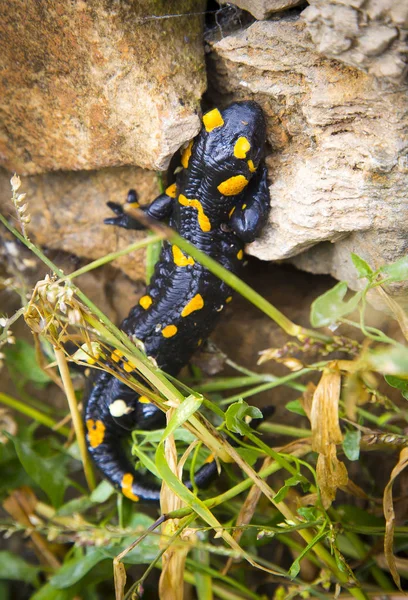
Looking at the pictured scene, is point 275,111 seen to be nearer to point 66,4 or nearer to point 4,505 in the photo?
point 66,4

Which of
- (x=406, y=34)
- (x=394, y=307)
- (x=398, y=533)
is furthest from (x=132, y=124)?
(x=398, y=533)

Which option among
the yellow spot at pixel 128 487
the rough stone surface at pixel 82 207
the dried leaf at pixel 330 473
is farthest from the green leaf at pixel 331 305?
the yellow spot at pixel 128 487

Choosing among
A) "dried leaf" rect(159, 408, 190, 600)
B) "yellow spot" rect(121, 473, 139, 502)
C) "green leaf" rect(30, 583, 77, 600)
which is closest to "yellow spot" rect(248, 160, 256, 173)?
"dried leaf" rect(159, 408, 190, 600)

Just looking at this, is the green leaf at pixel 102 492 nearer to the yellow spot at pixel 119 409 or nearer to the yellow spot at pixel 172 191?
the yellow spot at pixel 119 409

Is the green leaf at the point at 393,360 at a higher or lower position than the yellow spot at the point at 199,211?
higher

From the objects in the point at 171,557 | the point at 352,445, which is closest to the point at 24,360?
the point at 171,557
